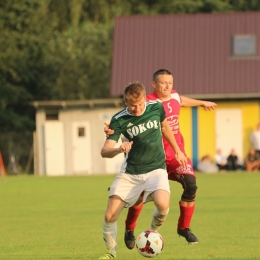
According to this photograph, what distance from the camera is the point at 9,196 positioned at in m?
21.8

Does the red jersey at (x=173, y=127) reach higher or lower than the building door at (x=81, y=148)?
higher

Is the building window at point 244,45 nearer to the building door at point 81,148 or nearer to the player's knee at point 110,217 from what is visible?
the building door at point 81,148

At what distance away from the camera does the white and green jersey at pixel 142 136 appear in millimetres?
9641

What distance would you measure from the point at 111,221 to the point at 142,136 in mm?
955

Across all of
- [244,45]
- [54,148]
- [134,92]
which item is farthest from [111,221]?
[244,45]

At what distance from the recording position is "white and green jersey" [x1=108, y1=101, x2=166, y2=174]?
9641 mm

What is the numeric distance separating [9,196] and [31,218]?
6317 mm

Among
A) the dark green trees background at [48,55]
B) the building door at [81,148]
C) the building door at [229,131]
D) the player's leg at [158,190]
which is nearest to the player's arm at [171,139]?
the player's leg at [158,190]

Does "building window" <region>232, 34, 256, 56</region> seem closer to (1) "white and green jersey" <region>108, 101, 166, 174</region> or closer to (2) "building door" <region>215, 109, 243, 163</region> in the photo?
(2) "building door" <region>215, 109, 243, 163</region>

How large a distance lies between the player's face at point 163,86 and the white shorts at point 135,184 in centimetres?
Answer: 147

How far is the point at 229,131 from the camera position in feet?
117

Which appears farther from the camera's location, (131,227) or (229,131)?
(229,131)

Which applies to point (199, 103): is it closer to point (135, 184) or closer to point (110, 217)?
point (135, 184)

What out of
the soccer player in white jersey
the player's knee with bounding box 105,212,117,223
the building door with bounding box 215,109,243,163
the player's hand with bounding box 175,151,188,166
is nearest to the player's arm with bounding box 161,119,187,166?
the player's hand with bounding box 175,151,188,166
